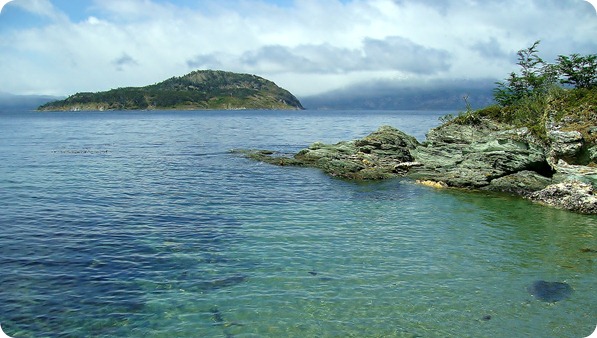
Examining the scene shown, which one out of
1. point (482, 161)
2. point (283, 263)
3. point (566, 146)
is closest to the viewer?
point (283, 263)

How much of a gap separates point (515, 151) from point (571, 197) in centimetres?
876

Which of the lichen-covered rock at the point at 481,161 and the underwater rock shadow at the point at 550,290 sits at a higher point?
the lichen-covered rock at the point at 481,161

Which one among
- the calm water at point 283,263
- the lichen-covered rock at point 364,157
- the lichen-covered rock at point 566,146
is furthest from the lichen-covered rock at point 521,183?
the lichen-covered rock at point 364,157

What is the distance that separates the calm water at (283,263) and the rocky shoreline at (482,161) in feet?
10.2

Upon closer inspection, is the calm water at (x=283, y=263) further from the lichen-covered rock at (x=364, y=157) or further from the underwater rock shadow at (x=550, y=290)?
the lichen-covered rock at (x=364, y=157)

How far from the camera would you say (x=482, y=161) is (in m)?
39.3

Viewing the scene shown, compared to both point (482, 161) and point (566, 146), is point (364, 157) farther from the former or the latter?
point (566, 146)

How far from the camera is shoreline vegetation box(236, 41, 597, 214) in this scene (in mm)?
35062

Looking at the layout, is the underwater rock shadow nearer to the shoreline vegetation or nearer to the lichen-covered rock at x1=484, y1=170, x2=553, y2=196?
the shoreline vegetation

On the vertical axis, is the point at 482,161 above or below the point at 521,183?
above

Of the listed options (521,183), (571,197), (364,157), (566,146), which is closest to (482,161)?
(521,183)

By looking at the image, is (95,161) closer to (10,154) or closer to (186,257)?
(10,154)

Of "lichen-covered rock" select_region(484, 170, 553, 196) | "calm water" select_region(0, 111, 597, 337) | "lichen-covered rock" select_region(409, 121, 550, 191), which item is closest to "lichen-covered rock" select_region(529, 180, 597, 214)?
"calm water" select_region(0, 111, 597, 337)

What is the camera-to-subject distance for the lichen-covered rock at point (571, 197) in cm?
2909
